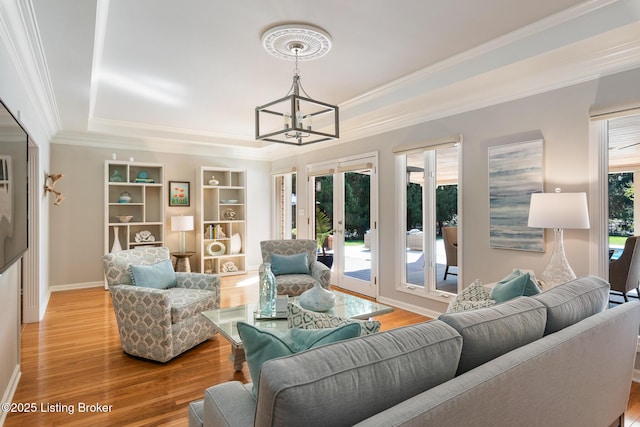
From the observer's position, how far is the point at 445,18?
2.57 metres

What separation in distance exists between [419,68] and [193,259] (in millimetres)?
5022

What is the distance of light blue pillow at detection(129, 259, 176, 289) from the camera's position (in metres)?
3.21

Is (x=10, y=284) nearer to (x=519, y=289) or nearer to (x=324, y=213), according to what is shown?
(x=519, y=289)

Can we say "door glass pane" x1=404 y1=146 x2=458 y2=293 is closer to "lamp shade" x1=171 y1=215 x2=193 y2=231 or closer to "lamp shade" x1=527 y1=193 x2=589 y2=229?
"lamp shade" x1=527 y1=193 x2=589 y2=229

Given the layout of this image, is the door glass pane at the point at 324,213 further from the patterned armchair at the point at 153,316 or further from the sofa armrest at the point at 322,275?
the patterned armchair at the point at 153,316

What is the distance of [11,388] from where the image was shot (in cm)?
242

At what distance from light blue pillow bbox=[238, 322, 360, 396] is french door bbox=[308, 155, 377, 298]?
3.77m

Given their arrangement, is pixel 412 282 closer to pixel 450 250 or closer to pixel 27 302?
pixel 450 250

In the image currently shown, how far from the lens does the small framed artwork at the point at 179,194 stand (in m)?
6.49

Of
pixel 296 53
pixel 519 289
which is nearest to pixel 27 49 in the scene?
pixel 296 53

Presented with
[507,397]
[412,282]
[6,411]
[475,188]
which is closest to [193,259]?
[412,282]

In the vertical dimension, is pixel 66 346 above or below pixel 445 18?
below

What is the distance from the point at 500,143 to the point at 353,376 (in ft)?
10.4

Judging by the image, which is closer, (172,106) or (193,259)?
(172,106)
